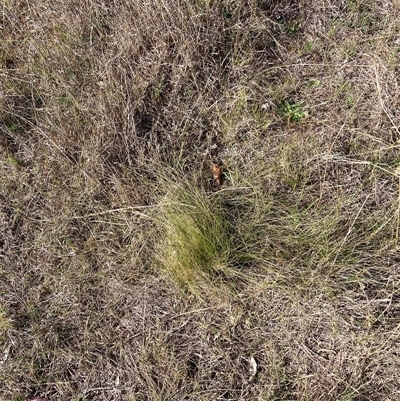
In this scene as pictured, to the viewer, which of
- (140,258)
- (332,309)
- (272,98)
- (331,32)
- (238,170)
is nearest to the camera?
(332,309)

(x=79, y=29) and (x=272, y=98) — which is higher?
(x=79, y=29)

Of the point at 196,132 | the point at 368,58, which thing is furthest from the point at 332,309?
the point at 368,58

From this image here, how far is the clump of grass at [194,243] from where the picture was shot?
2.18 metres

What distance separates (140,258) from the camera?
2.29 metres

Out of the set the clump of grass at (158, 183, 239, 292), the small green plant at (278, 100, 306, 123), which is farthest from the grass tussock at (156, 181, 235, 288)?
the small green plant at (278, 100, 306, 123)

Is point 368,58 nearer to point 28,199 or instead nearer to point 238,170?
point 238,170

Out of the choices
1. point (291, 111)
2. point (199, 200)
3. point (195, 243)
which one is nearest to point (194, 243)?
point (195, 243)

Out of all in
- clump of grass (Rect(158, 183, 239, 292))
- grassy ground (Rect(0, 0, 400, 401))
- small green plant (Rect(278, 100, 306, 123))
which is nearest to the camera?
grassy ground (Rect(0, 0, 400, 401))

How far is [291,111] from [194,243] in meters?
1.01

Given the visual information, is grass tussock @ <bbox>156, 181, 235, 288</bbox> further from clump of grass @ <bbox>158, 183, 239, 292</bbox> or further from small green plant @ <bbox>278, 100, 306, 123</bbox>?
small green plant @ <bbox>278, 100, 306, 123</bbox>

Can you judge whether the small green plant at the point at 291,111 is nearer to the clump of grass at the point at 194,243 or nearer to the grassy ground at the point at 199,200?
the grassy ground at the point at 199,200

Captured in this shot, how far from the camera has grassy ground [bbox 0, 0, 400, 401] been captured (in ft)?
6.82

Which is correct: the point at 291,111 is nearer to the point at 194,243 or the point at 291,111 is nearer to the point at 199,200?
the point at 199,200

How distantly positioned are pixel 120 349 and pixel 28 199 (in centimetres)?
97
